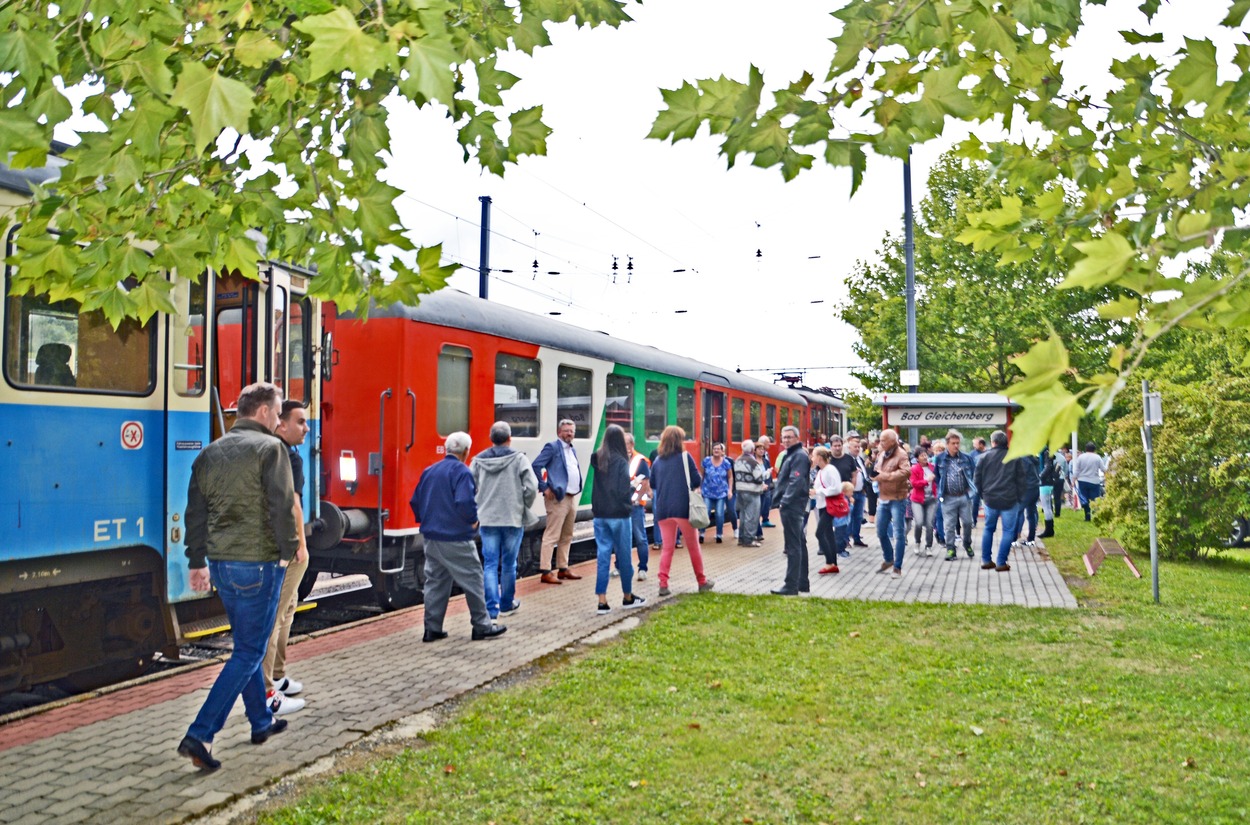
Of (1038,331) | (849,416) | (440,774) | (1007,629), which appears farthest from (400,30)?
(849,416)

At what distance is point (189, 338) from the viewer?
23.4 feet

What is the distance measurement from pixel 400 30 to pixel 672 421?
15.2m

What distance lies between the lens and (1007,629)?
845 cm

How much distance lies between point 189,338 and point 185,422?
613 millimetres

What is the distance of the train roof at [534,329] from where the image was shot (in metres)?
10.5

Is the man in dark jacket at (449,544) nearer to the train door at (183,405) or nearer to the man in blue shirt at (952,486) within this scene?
the train door at (183,405)

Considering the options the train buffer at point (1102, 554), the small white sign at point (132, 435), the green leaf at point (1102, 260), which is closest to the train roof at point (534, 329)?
the small white sign at point (132, 435)

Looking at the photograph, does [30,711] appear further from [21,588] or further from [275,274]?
[275,274]

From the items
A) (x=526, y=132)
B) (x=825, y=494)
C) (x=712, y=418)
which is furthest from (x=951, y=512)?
(x=526, y=132)

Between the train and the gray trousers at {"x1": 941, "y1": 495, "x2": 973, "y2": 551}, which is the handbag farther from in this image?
the gray trousers at {"x1": 941, "y1": 495, "x2": 973, "y2": 551}

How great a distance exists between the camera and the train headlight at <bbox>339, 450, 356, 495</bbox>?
32.9 ft

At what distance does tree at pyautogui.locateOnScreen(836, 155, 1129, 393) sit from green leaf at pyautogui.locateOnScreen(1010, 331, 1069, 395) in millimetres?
27413

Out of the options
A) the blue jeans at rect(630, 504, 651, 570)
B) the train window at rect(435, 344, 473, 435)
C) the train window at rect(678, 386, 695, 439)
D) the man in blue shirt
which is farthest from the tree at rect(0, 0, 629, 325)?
the train window at rect(678, 386, 695, 439)

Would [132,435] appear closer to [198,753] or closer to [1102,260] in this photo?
[198,753]
